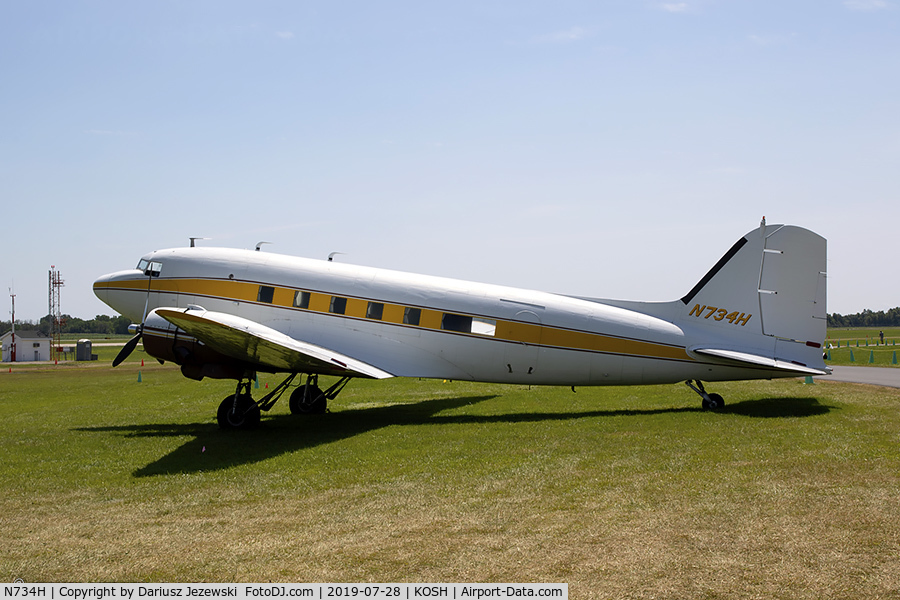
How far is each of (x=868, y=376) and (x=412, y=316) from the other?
59.1ft

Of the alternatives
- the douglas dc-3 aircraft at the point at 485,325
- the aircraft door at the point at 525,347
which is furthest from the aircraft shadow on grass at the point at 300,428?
the aircraft door at the point at 525,347

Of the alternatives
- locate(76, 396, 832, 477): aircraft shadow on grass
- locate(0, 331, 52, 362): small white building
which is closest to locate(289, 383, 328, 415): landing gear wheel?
locate(76, 396, 832, 477): aircraft shadow on grass

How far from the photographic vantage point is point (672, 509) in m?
7.04

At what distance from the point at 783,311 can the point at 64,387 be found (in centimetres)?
2899

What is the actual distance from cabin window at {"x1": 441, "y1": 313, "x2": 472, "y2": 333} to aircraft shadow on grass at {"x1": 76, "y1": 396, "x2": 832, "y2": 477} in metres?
2.08

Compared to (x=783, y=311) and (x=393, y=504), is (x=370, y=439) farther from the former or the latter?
(x=783, y=311)

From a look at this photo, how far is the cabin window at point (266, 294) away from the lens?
15953mm

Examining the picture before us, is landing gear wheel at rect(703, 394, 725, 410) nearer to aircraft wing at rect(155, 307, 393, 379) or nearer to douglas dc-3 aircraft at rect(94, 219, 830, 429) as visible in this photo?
douglas dc-3 aircraft at rect(94, 219, 830, 429)

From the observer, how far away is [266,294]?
15984 mm

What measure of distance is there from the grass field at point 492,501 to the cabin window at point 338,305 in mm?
2690

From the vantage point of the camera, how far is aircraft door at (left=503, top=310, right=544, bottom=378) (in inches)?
596

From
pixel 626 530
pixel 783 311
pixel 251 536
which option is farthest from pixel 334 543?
pixel 783 311

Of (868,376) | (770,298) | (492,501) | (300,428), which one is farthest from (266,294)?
(868,376)

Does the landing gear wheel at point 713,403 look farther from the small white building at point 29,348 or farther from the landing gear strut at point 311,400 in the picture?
the small white building at point 29,348
